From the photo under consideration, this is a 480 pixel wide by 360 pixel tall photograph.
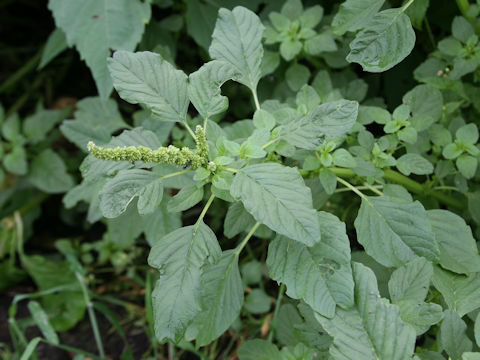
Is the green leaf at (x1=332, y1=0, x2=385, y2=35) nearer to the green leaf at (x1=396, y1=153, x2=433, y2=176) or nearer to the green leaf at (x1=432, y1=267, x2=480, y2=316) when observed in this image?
the green leaf at (x1=396, y1=153, x2=433, y2=176)

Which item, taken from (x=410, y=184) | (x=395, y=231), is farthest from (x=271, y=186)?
(x=410, y=184)

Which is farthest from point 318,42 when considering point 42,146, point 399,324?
point 42,146

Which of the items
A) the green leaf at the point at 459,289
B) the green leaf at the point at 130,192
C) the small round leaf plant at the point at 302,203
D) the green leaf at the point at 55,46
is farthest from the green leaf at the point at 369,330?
the green leaf at the point at 55,46

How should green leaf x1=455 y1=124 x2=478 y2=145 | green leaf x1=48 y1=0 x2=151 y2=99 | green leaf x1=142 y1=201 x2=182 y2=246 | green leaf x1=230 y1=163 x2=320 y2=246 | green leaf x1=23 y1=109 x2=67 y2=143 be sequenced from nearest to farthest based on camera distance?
green leaf x1=230 y1=163 x2=320 y2=246, green leaf x1=455 y1=124 x2=478 y2=145, green leaf x1=142 y1=201 x2=182 y2=246, green leaf x1=48 y1=0 x2=151 y2=99, green leaf x1=23 y1=109 x2=67 y2=143

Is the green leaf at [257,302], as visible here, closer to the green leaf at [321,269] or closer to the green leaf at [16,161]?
the green leaf at [321,269]

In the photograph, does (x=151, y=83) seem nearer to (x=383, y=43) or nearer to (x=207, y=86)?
(x=207, y=86)

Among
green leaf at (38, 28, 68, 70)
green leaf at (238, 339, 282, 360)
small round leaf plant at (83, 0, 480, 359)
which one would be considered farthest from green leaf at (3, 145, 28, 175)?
green leaf at (238, 339, 282, 360)
